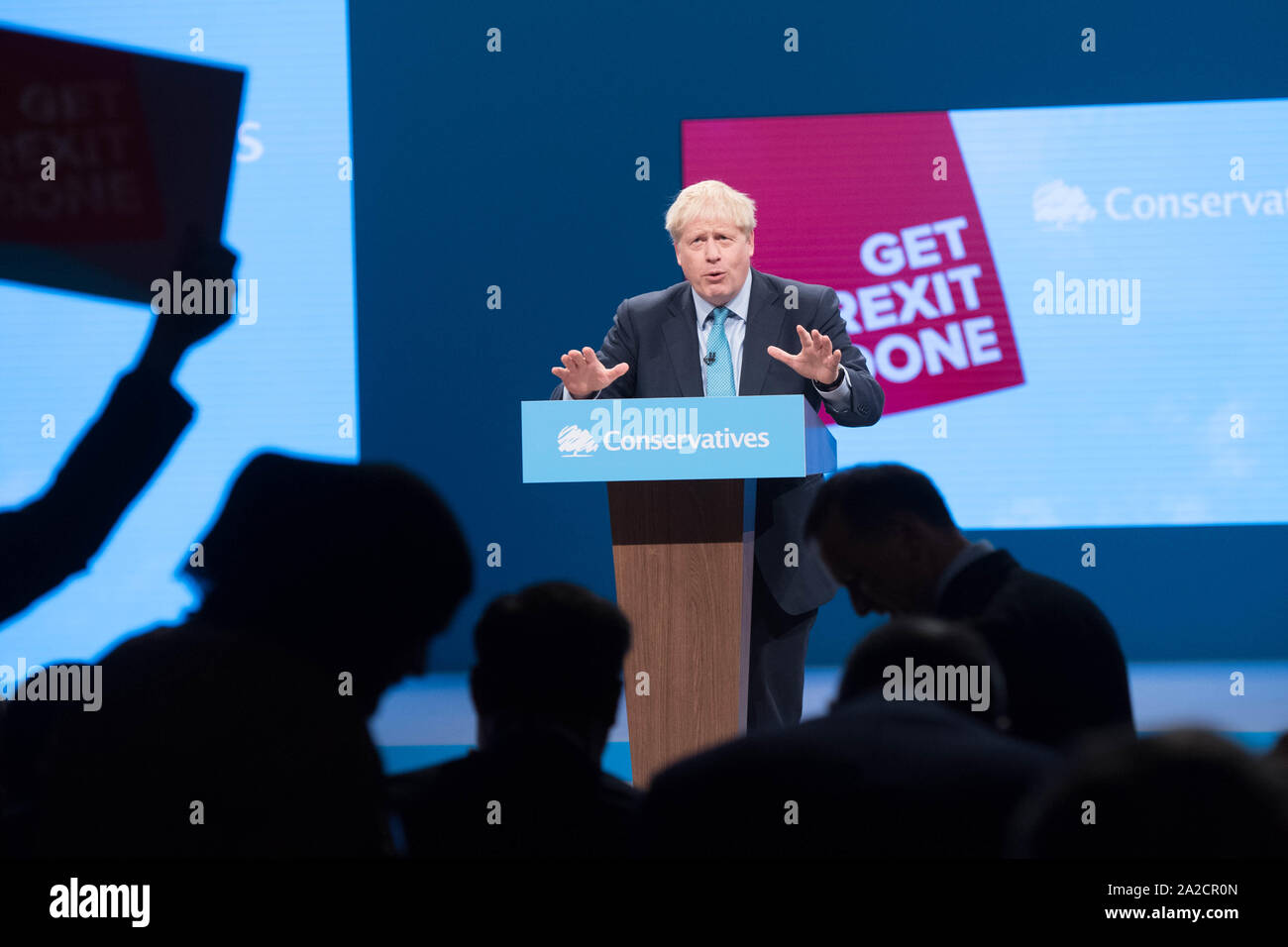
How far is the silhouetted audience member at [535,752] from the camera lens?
5.88ft

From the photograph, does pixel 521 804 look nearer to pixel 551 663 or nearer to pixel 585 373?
pixel 551 663

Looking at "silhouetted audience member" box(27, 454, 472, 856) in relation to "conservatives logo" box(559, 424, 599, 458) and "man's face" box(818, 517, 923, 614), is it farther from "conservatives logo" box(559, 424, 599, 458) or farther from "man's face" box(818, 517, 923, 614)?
"man's face" box(818, 517, 923, 614)

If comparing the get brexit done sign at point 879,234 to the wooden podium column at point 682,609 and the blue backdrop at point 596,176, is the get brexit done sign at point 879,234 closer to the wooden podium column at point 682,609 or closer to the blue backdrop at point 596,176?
the blue backdrop at point 596,176

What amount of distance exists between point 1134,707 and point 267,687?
2.86 metres

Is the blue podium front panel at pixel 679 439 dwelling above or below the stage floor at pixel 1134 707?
above

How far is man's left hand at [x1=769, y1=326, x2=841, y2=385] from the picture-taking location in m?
2.37

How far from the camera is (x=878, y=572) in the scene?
79.3 inches

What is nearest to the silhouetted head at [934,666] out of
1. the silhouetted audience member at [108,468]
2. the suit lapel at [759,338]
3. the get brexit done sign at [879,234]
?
the suit lapel at [759,338]

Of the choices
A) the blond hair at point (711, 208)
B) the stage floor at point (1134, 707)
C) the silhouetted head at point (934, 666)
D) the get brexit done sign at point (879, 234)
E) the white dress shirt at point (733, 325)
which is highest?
the get brexit done sign at point (879, 234)

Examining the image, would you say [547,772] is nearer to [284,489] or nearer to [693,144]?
[284,489]

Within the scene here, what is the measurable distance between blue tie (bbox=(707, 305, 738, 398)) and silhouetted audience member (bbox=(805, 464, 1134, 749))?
601 mm
